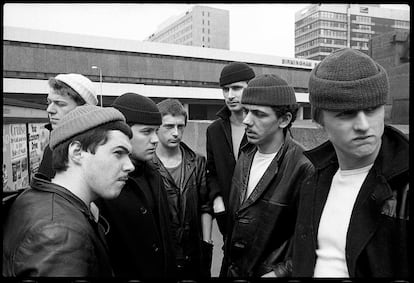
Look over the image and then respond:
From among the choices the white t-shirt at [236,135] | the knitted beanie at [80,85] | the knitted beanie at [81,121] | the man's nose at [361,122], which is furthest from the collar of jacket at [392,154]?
the knitted beanie at [80,85]

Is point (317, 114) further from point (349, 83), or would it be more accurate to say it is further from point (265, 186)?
point (265, 186)

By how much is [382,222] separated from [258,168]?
1.15 metres

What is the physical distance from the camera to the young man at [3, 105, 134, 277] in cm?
136

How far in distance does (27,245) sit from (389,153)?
1.47m

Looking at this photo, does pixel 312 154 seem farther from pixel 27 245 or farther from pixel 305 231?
pixel 27 245

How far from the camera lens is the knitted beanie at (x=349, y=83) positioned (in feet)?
4.87

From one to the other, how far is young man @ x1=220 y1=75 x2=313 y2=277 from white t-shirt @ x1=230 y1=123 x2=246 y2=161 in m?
0.54

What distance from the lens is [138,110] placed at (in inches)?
106

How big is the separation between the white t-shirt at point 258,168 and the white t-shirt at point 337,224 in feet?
2.64

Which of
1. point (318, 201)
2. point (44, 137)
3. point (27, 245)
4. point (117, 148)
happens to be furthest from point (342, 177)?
point (44, 137)

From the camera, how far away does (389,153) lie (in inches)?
59.1

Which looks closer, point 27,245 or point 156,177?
point 27,245

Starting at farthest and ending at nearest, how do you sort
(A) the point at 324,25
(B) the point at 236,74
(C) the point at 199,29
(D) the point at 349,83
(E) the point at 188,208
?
(C) the point at 199,29 < (A) the point at 324,25 < (B) the point at 236,74 < (E) the point at 188,208 < (D) the point at 349,83

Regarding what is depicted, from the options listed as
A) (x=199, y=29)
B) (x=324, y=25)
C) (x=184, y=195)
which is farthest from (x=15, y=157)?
(x=199, y=29)
